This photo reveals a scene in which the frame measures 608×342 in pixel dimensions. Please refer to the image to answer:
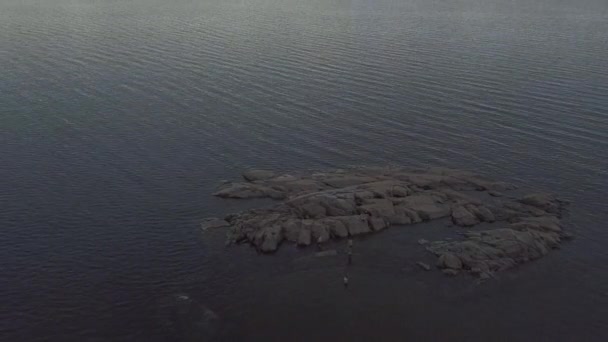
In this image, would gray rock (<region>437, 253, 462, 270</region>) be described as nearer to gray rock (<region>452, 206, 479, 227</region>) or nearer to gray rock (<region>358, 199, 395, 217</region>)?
gray rock (<region>452, 206, 479, 227</region>)

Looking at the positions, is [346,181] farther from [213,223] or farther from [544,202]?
[544,202]

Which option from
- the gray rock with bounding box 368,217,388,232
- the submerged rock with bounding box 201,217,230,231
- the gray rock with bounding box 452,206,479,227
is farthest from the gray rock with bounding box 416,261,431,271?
the submerged rock with bounding box 201,217,230,231

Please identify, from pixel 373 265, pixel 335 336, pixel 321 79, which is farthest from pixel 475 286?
pixel 321 79

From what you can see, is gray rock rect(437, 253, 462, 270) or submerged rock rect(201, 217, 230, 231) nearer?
gray rock rect(437, 253, 462, 270)

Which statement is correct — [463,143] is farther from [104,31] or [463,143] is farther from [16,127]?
[104,31]

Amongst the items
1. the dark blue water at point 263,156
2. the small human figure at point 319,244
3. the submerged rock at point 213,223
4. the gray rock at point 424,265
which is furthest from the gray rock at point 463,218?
the submerged rock at point 213,223

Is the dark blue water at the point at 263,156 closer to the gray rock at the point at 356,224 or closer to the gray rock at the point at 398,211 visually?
the gray rock at the point at 356,224

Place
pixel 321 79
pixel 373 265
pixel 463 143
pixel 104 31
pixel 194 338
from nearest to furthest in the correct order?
pixel 194 338 < pixel 373 265 < pixel 463 143 < pixel 321 79 < pixel 104 31
